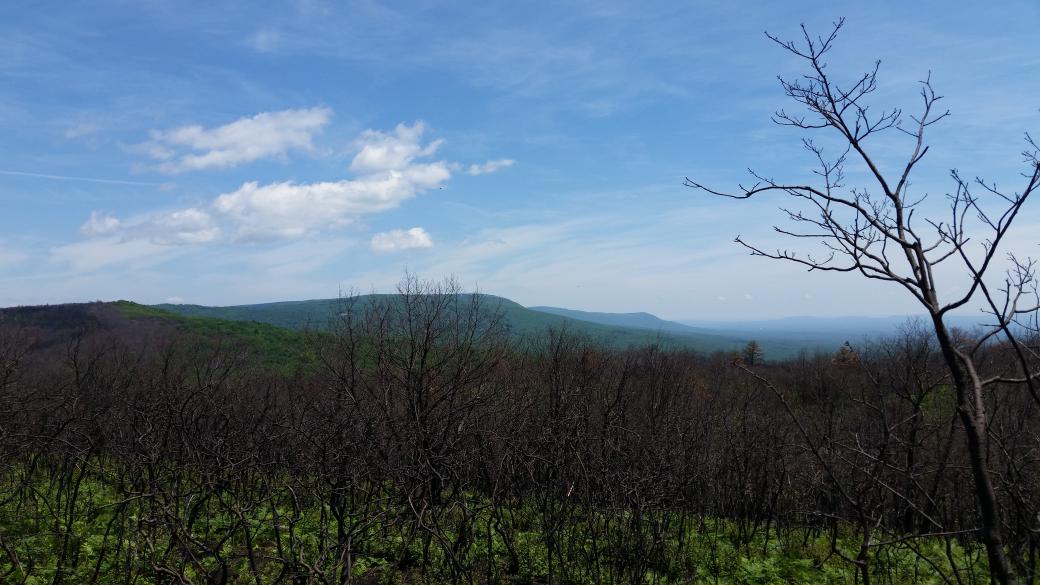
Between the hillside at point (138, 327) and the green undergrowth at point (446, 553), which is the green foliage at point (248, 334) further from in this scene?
the green undergrowth at point (446, 553)

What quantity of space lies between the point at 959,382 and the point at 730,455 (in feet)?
67.0

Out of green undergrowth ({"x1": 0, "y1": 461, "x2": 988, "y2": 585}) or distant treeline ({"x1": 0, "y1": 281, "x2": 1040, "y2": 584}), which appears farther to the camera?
green undergrowth ({"x1": 0, "y1": 461, "x2": 988, "y2": 585})

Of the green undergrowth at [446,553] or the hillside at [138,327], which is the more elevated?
the hillside at [138,327]

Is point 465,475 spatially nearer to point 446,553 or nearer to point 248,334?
point 446,553

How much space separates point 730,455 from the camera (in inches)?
843

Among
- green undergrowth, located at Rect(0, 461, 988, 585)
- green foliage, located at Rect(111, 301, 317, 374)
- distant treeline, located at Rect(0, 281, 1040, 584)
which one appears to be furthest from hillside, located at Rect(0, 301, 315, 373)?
green undergrowth, located at Rect(0, 461, 988, 585)

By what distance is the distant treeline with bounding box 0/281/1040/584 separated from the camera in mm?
9141

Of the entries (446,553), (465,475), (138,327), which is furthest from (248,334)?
(446,553)

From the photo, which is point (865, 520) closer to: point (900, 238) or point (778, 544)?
point (900, 238)

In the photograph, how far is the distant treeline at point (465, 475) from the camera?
914cm

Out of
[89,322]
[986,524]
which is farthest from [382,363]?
[89,322]

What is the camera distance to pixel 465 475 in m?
15.7

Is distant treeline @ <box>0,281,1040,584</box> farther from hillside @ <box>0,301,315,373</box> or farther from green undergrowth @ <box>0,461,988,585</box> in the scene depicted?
hillside @ <box>0,301,315,373</box>

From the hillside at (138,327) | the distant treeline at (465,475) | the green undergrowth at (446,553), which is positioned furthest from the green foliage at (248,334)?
the green undergrowth at (446,553)
